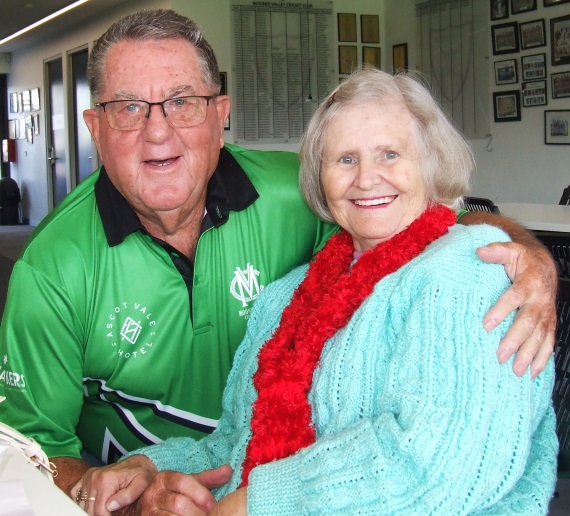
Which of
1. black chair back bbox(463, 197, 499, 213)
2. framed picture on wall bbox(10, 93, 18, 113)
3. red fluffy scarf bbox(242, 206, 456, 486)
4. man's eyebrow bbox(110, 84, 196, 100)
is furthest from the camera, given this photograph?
framed picture on wall bbox(10, 93, 18, 113)

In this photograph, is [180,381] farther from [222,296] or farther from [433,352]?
[433,352]

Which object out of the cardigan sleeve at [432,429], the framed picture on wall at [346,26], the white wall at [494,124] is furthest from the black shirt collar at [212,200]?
the framed picture on wall at [346,26]

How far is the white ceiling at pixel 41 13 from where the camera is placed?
9.07 meters

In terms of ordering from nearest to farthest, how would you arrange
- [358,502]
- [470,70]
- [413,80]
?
[358,502]
[413,80]
[470,70]

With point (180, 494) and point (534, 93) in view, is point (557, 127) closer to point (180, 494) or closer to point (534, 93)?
point (534, 93)

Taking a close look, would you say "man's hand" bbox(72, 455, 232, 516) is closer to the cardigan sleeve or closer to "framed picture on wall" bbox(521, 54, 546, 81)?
the cardigan sleeve

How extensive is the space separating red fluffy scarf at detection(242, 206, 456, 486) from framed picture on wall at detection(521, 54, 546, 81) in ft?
18.9

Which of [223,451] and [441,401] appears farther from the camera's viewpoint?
[223,451]

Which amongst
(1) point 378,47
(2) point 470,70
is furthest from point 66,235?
(1) point 378,47

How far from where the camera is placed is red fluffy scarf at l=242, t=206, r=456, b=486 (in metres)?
1.40

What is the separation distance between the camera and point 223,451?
5.47ft

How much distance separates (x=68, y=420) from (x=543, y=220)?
2.77 metres

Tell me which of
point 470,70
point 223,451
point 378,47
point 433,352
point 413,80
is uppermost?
point 378,47

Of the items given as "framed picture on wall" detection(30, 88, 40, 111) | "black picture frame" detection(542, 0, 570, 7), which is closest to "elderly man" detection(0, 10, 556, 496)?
"black picture frame" detection(542, 0, 570, 7)
